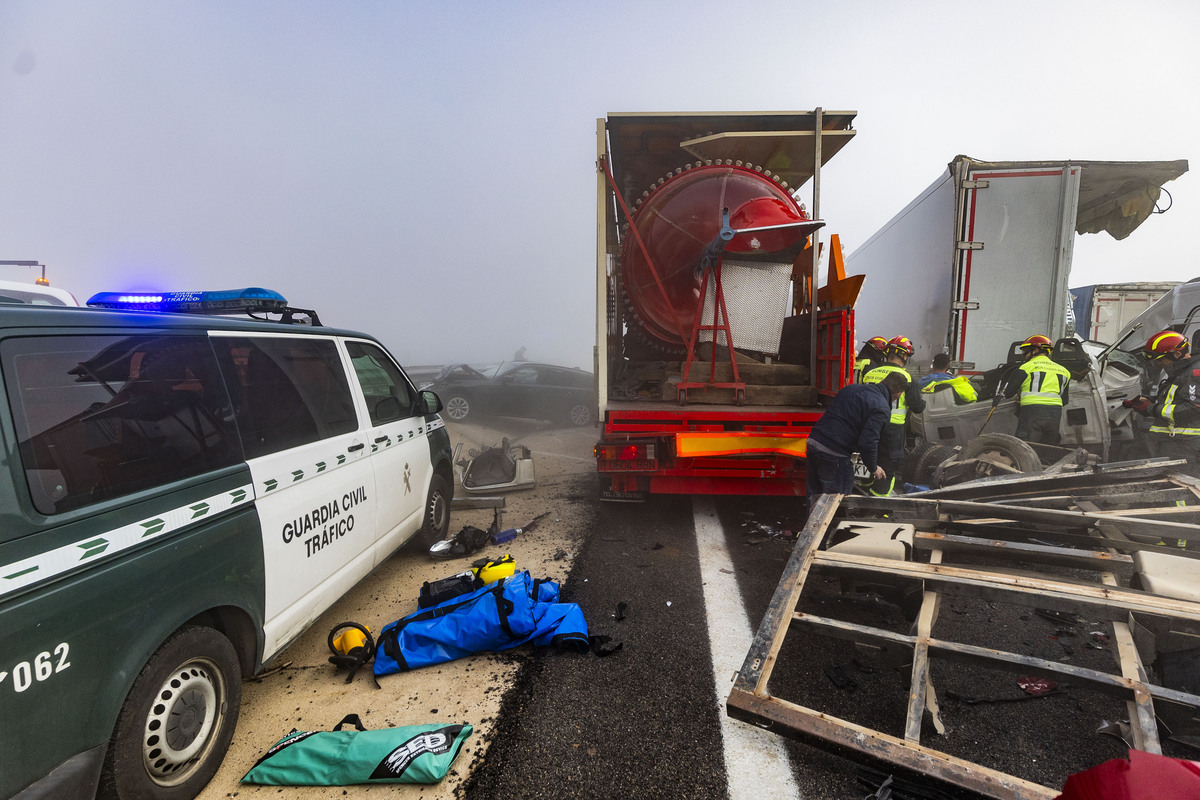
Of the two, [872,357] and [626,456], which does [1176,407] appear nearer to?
[872,357]

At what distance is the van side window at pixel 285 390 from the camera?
233 cm

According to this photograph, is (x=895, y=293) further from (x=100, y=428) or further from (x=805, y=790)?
(x=100, y=428)

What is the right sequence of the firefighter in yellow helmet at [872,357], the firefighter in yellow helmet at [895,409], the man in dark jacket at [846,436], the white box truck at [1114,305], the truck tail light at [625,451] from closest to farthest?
the man in dark jacket at [846,436] → the firefighter in yellow helmet at [895,409] → the truck tail light at [625,451] → the firefighter in yellow helmet at [872,357] → the white box truck at [1114,305]

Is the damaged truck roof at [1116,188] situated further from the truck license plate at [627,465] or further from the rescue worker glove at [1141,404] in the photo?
the truck license plate at [627,465]

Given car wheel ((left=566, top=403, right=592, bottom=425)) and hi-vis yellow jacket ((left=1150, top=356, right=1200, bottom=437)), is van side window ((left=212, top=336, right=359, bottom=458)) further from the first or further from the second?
car wheel ((left=566, top=403, right=592, bottom=425))

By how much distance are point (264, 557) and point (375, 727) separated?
2.99 feet

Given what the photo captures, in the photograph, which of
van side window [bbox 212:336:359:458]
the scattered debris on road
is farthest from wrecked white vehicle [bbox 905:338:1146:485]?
van side window [bbox 212:336:359:458]

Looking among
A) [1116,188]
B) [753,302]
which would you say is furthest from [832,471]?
[1116,188]

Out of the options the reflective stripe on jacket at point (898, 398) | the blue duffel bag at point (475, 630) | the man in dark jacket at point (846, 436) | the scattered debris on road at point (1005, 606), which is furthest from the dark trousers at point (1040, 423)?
the blue duffel bag at point (475, 630)

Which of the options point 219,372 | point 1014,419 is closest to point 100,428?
point 219,372

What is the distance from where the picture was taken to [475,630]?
111 inches

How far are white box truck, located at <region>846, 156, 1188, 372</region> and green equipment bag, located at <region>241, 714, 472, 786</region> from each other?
281 inches

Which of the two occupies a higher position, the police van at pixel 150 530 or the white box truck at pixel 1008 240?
the white box truck at pixel 1008 240

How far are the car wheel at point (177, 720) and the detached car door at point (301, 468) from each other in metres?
0.25
